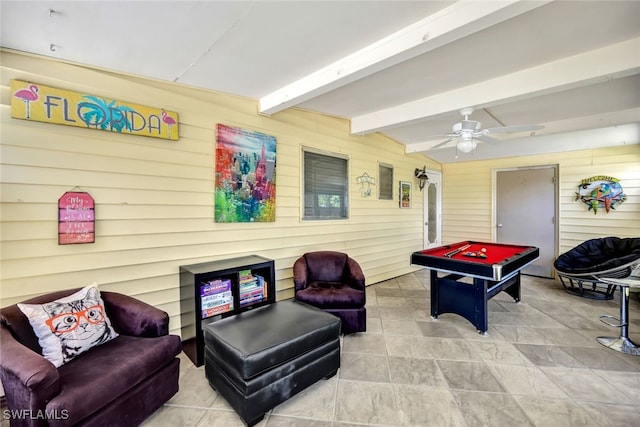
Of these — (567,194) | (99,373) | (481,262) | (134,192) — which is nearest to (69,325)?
(99,373)

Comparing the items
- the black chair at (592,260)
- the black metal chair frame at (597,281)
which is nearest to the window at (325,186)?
the black metal chair frame at (597,281)

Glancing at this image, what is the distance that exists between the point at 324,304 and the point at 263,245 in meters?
1.04

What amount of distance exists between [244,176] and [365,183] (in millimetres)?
2225

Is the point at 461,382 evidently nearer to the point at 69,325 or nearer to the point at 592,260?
the point at 69,325

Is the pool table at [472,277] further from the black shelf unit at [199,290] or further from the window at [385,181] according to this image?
the black shelf unit at [199,290]

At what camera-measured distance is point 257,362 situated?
1.70 meters

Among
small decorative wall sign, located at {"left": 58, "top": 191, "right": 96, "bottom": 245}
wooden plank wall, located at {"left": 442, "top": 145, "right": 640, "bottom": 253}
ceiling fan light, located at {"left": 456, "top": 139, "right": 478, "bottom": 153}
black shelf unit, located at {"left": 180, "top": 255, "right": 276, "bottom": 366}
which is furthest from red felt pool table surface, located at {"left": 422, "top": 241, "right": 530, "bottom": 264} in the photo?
small decorative wall sign, located at {"left": 58, "top": 191, "right": 96, "bottom": 245}

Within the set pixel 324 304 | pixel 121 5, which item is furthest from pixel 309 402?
pixel 121 5

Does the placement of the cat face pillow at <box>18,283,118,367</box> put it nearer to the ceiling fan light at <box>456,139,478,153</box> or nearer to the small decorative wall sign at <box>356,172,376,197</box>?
the small decorative wall sign at <box>356,172,376,197</box>

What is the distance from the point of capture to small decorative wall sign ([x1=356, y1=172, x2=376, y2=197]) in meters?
4.50

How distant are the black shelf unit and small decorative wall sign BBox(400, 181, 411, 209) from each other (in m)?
3.41

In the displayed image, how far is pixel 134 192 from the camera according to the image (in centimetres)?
237

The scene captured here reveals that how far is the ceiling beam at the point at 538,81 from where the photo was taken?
2158mm

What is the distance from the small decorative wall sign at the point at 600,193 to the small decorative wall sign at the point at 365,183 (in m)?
3.71
